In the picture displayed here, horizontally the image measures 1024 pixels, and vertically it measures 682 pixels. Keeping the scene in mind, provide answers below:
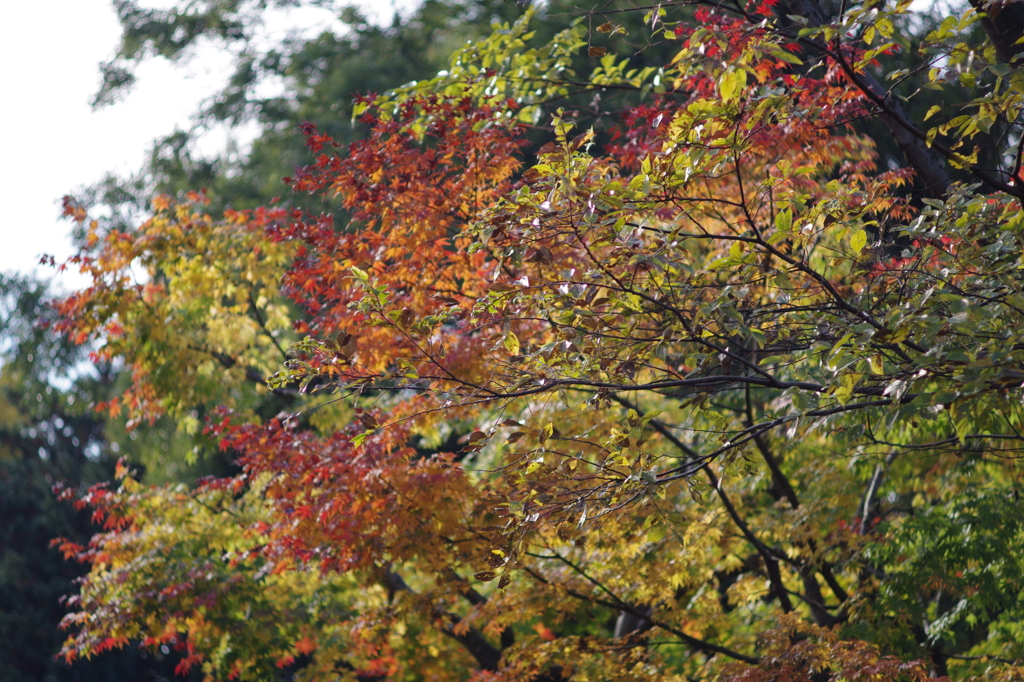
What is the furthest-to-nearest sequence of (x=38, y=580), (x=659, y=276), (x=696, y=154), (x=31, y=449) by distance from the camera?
(x=31, y=449) < (x=38, y=580) < (x=659, y=276) < (x=696, y=154)

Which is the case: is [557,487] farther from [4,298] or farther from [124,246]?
[4,298]

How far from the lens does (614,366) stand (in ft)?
9.05

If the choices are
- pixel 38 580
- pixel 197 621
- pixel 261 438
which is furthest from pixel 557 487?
pixel 38 580

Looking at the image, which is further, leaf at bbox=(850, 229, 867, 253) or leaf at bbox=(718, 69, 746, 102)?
leaf at bbox=(850, 229, 867, 253)

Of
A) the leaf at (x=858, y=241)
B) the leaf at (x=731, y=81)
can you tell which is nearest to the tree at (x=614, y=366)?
the leaf at (x=731, y=81)

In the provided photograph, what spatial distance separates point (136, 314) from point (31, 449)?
13207 mm

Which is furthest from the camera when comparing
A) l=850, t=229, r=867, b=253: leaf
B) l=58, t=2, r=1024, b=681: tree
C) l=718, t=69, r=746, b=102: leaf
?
l=58, t=2, r=1024, b=681: tree

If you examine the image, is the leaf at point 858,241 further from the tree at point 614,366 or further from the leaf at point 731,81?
the leaf at point 731,81

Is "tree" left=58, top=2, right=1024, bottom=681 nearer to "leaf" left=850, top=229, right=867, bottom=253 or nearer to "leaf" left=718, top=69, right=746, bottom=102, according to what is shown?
"leaf" left=718, top=69, right=746, bottom=102

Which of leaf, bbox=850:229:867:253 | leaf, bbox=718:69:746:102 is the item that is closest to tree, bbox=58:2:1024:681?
leaf, bbox=718:69:746:102

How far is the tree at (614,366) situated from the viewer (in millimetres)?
2402

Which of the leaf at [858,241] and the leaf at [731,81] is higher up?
the leaf at [731,81]

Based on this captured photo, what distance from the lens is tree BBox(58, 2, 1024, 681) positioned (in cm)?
240

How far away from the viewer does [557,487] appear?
8.40ft
